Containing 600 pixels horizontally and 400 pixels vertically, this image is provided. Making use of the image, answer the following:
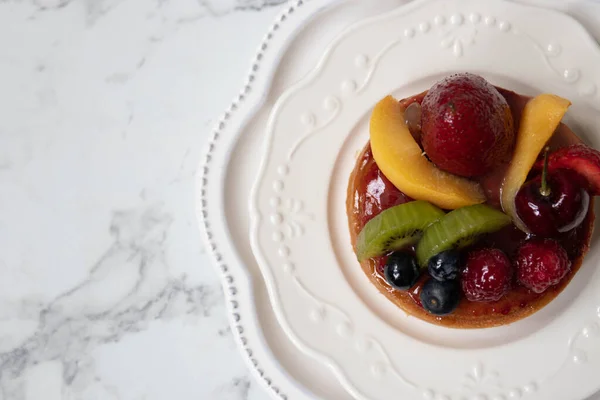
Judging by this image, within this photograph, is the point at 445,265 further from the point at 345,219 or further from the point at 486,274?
the point at 345,219

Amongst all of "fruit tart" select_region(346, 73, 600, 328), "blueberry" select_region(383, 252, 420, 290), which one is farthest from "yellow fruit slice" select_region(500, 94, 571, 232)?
"blueberry" select_region(383, 252, 420, 290)

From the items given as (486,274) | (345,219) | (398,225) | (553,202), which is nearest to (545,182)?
(553,202)

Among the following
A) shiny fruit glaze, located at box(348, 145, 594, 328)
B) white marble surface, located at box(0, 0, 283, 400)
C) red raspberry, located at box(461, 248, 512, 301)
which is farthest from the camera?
white marble surface, located at box(0, 0, 283, 400)

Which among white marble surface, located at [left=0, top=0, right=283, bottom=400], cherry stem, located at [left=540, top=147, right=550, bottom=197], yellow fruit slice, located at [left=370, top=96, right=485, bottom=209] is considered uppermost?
cherry stem, located at [left=540, top=147, right=550, bottom=197]

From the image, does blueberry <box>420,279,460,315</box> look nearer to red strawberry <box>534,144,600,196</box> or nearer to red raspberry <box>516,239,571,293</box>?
red raspberry <box>516,239,571,293</box>

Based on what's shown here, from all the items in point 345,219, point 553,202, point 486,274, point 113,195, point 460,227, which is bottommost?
point 113,195

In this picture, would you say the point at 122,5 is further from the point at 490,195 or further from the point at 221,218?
the point at 490,195
